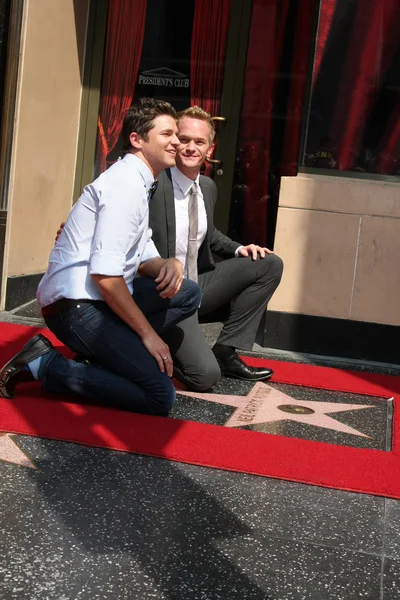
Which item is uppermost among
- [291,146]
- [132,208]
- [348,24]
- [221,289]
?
[348,24]

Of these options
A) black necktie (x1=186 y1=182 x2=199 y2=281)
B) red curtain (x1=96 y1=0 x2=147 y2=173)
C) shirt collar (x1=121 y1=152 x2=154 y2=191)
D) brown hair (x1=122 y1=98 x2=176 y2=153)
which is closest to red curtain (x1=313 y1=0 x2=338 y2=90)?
red curtain (x1=96 y1=0 x2=147 y2=173)

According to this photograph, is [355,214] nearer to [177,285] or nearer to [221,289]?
[221,289]

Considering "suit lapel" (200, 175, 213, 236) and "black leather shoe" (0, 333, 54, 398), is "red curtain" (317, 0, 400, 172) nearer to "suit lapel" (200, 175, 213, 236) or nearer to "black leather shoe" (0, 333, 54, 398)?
"suit lapel" (200, 175, 213, 236)

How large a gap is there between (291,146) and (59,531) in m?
5.03

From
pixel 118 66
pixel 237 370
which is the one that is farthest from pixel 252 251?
pixel 118 66

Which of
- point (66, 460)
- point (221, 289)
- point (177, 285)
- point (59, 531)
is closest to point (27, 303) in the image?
point (221, 289)

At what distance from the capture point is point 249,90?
721cm

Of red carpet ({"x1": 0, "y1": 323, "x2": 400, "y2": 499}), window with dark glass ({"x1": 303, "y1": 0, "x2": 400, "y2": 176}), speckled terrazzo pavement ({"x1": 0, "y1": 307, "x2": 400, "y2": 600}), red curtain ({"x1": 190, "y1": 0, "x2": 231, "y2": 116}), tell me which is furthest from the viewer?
red curtain ({"x1": 190, "y1": 0, "x2": 231, "y2": 116})

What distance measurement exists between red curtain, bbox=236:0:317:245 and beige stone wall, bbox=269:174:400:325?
0.92 meters

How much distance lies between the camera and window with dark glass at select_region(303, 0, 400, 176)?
6246 millimetres

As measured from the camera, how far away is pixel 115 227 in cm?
379

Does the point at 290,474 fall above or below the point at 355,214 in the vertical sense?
below

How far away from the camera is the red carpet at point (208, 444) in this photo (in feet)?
11.0

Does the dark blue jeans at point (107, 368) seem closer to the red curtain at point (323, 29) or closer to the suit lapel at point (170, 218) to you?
the suit lapel at point (170, 218)
